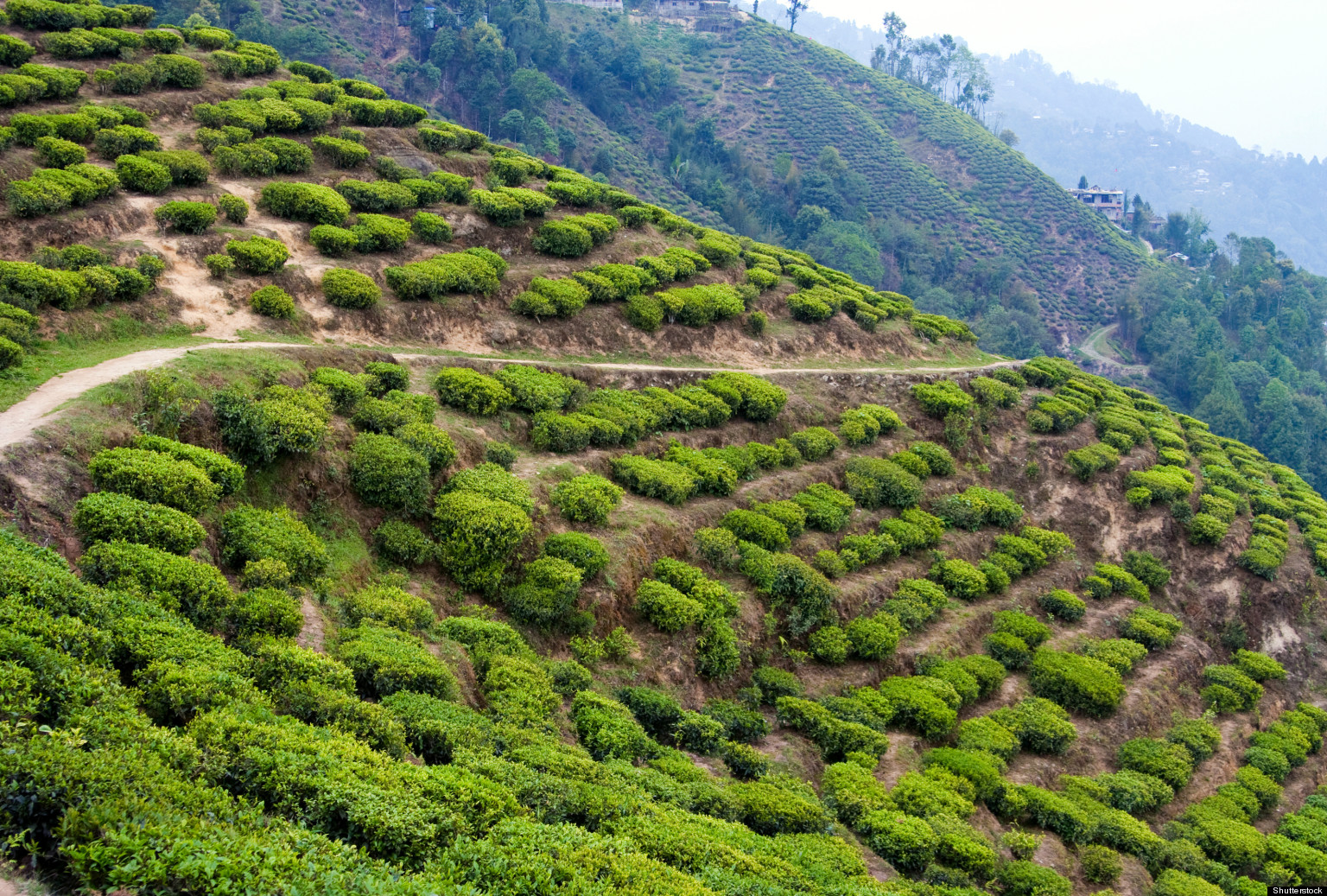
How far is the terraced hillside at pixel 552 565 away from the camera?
868cm

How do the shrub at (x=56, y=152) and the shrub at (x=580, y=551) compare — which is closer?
the shrub at (x=580, y=551)

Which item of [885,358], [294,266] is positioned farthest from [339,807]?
[885,358]

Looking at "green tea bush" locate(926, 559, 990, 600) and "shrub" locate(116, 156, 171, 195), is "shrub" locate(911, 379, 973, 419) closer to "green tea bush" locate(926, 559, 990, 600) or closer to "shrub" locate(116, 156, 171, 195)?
"green tea bush" locate(926, 559, 990, 600)

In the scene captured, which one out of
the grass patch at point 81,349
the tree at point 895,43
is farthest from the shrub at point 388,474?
the tree at point 895,43

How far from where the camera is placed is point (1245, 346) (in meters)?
89.4

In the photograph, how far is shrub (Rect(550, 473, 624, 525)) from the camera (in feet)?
61.0

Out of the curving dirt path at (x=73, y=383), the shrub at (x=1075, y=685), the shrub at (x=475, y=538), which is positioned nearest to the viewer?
the curving dirt path at (x=73, y=383)

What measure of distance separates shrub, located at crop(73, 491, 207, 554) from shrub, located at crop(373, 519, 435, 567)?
4.21 meters

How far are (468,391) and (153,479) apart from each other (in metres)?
8.48

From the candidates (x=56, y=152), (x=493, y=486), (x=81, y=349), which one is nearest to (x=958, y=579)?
(x=493, y=486)

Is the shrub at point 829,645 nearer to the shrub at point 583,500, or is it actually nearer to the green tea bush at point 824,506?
the green tea bush at point 824,506

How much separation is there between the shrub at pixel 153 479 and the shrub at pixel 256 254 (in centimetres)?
936

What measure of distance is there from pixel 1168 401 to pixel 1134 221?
1696 inches

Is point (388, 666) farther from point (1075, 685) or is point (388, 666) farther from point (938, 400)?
point (938, 400)
